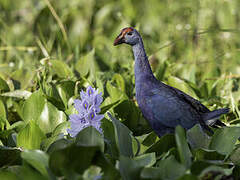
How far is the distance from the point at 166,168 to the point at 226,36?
4018 millimetres

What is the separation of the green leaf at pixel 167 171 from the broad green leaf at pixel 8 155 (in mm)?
669

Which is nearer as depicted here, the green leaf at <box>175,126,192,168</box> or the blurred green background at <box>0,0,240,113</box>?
the green leaf at <box>175,126,192,168</box>

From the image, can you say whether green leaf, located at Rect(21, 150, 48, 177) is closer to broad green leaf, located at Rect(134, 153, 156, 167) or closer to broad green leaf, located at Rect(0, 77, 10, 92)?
broad green leaf, located at Rect(134, 153, 156, 167)

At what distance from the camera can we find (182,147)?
6.00 feet

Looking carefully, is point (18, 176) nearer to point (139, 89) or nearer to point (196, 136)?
point (196, 136)

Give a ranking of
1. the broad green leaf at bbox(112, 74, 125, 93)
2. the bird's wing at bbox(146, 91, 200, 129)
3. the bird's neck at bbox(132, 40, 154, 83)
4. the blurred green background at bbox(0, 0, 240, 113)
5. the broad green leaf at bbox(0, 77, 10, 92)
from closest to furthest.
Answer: the bird's wing at bbox(146, 91, 200, 129) → the bird's neck at bbox(132, 40, 154, 83) → the broad green leaf at bbox(0, 77, 10, 92) → the broad green leaf at bbox(112, 74, 125, 93) → the blurred green background at bbox(0, 0, 240, 113)

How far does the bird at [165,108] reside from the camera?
255cm

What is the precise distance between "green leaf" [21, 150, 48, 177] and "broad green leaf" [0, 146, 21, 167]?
0.30 metres

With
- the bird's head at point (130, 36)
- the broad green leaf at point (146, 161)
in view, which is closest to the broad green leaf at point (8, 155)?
the broad green leaf at point (146, 161)

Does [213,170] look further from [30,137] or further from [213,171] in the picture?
[30,137]

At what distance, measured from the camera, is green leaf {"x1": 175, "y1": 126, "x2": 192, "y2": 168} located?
1.80m

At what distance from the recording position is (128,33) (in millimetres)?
2773

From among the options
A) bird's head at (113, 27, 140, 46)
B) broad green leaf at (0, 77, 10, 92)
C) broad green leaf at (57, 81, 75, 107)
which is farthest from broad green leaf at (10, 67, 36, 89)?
bird's head at (113, 27, 140, 46)

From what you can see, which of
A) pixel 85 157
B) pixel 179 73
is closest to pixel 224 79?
pixel 179 73
